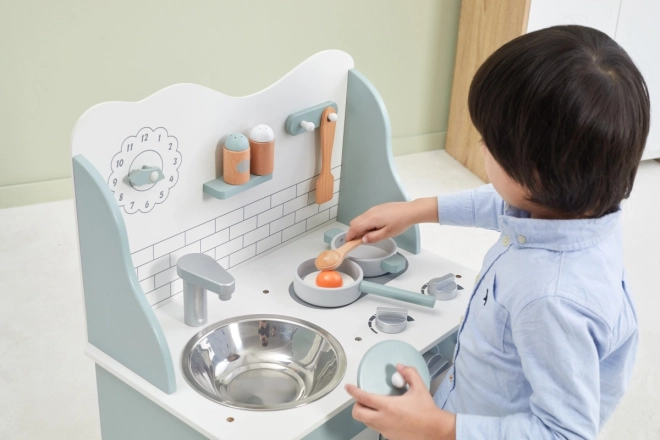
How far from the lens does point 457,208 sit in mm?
1118

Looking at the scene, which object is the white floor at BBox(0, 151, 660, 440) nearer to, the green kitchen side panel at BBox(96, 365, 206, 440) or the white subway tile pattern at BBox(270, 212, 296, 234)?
the green kitchen side panel at BBox(96, 365, 206, 440)

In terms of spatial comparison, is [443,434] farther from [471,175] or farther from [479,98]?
[471,175]

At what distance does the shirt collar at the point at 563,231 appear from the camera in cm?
78

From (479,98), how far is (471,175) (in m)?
1.93

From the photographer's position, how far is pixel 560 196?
76 centimetres

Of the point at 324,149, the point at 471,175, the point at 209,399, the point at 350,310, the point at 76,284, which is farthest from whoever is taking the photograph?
the point at 471,175

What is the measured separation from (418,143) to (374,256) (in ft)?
5.24

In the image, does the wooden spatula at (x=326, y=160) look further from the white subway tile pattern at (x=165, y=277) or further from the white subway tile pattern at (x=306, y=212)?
the white subway tile pattern at (x=165, y=277)

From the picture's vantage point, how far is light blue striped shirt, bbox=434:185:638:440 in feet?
2.46

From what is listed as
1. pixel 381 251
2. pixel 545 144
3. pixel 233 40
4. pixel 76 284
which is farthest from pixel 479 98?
pixel 233 40

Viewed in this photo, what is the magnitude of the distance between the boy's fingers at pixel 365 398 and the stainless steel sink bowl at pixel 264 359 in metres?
0.10

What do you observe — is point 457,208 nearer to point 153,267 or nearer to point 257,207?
point 257,207

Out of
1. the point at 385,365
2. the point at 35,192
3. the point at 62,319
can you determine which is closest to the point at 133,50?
the point at 35,192

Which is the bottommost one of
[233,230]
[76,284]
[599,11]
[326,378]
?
[76,284]
